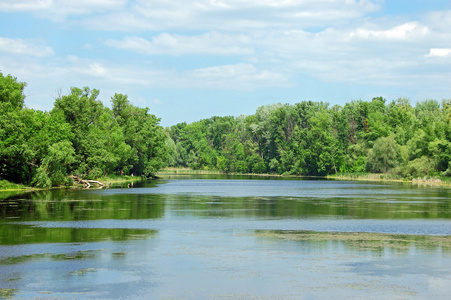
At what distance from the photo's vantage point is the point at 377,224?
32312 millimetres

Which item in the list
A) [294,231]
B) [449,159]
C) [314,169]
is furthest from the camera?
Answer: [314,169]

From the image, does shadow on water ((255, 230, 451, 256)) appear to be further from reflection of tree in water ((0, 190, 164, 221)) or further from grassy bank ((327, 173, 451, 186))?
grassy bank ((327, 173, 451, 186))

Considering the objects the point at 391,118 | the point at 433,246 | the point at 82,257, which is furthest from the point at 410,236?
the point at 391,118

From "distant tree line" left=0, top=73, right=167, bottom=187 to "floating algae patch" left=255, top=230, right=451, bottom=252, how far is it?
41012mm

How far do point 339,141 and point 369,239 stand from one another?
420 ft

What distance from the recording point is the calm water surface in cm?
1576

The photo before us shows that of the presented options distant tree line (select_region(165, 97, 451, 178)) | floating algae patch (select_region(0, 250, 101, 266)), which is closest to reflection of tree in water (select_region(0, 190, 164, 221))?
floating algae patch (select_region(0, 250, 101, 266))

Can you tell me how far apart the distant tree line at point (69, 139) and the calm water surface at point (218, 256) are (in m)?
27.1

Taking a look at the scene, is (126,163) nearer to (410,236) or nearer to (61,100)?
(61,100)

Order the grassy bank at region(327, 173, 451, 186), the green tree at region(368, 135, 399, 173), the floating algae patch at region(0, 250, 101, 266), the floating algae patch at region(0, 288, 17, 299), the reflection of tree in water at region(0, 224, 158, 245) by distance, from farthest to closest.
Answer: the green tree at region(368, 135, 399, 173), the grassy bank at region(327, 173, 451, 186), the reflection of tree in water at region(0, 224, 158, 245), the floating algae patch at region(0, 250, 101, 266), the floating algae patch at region(0, 288, 17, 299)

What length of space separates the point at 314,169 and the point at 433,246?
432 ft

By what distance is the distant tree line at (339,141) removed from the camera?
10469 centimetres

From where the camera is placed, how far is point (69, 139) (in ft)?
247

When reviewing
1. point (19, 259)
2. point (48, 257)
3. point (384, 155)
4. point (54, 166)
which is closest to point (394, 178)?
point (384, 155)
